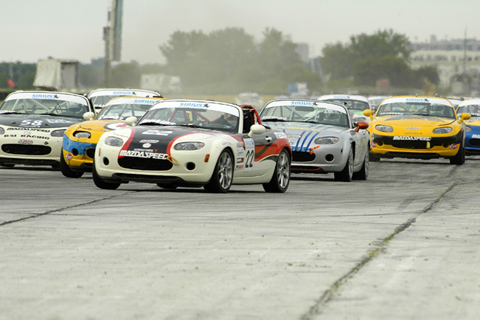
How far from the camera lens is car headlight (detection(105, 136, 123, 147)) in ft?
39.6

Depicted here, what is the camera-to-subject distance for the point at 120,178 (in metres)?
12.0

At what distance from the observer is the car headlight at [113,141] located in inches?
476

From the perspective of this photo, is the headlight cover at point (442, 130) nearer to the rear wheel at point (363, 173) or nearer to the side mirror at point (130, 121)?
the rear wheel at point (363, 173)

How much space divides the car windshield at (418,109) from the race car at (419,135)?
22mm

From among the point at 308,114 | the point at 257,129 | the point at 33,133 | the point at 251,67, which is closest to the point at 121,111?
the point at 33,133

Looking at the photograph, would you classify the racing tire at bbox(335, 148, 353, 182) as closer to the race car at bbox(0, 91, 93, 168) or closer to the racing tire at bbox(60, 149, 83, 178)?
the racing tire at bbox(60, 149, 83, 178)

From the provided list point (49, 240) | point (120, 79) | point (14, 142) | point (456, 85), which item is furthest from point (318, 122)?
point (456, 85)

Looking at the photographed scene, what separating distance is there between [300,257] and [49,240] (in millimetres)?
1892

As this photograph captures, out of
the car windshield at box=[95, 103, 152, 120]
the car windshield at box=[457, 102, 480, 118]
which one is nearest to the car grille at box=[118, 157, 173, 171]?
the car windshield at box=[95, 103, 152, 120]

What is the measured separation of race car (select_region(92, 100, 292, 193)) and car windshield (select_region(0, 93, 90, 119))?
13.6ft

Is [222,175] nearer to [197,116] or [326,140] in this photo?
[197,116]

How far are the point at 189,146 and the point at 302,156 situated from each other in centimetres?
439

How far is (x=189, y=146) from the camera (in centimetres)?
1191

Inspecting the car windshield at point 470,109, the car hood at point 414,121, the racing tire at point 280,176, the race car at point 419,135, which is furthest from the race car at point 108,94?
the racing tire at point 280,176
